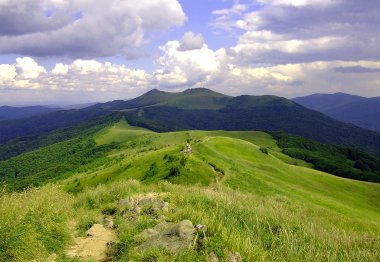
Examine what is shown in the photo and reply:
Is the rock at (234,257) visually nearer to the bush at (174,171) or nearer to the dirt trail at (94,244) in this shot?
the dirt trail at (94,244)

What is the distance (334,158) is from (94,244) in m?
174

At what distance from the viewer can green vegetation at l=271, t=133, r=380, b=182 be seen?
13125cm

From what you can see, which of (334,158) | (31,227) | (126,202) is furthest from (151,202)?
(334,158)

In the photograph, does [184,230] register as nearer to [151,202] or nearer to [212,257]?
[212,257]

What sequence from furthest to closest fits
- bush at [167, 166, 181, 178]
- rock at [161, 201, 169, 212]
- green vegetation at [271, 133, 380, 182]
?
green vegetation at [271, 133, 380, 182], bush at [167, 166, 181, 178], rock at [161, 201, 169, 212]

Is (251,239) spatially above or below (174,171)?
above

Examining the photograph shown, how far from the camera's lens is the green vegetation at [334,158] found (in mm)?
131250

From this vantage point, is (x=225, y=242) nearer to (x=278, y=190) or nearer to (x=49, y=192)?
(x=49, y=192)

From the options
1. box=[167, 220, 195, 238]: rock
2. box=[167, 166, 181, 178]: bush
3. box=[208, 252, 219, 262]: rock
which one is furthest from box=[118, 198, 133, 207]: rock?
box=[167, 166, 181, 178]: bush

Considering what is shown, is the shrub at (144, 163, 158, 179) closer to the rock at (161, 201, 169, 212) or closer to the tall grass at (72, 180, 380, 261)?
the tall grass at (72, 180, 380, 261)

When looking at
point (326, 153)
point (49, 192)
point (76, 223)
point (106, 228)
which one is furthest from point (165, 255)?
point (326, 153)

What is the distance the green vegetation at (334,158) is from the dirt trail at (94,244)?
12625 cm

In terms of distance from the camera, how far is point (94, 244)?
1108cm

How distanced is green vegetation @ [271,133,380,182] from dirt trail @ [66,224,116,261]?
4970 inches
